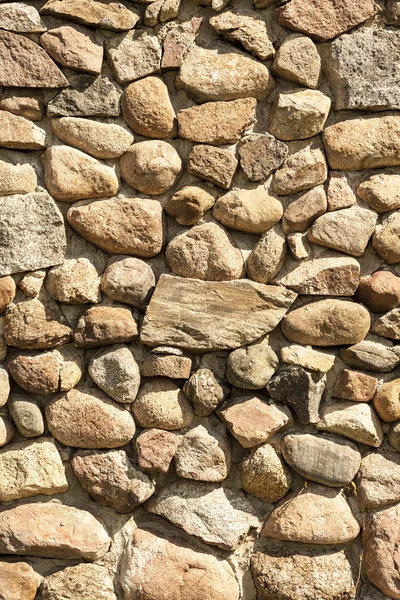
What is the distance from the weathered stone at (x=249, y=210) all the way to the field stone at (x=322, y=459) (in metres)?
0.64

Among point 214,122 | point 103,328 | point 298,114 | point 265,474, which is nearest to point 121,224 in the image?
point 103,328

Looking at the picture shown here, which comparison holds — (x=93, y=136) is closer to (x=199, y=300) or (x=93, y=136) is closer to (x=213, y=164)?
(x=213, y=164)

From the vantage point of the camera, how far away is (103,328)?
1965mm

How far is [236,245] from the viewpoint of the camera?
6.82 feet

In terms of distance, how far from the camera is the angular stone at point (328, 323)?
6.61 ft

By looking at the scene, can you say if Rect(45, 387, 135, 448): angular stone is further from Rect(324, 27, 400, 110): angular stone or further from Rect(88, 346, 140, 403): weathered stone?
Rect(324, 27, 400, 110): angular stone

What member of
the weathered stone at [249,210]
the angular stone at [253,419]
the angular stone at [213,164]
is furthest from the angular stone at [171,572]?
the angular stone at [213,164]

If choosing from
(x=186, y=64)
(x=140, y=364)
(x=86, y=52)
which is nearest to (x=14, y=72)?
(x=86, y=52)

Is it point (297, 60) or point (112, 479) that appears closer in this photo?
point (112, 479)

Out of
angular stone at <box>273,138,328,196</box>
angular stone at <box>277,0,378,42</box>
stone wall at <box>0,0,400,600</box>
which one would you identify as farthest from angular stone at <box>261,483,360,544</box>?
angular stone at <box>277,0,378,42</box>

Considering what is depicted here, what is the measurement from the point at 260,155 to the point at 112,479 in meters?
1.06

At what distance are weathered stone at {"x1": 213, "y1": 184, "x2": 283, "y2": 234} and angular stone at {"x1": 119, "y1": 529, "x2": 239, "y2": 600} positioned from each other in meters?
0.95

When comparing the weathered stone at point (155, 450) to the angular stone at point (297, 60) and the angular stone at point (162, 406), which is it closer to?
the angular stone at point (162, 406)

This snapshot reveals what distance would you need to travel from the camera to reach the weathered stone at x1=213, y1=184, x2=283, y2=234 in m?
2.04
